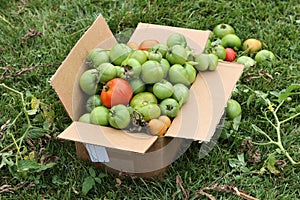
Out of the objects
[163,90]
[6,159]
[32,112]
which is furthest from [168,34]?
[6,159]

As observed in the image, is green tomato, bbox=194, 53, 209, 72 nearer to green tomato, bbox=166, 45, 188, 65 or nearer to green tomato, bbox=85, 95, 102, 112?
green tomato, bbox=166, 45, 188, 65

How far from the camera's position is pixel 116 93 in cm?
221

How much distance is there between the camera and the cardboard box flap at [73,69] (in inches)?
88.2

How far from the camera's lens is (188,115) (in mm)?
2277

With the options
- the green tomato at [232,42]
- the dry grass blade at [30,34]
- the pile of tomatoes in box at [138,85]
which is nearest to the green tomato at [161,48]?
the pile of tomatoes in box at [138,85]

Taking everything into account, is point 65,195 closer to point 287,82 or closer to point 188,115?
point 188,115

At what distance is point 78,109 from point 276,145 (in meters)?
0.93

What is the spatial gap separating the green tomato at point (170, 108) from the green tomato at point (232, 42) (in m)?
0.89

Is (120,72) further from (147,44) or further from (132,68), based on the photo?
(147,44)

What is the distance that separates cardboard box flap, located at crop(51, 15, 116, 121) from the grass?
0.28 metres

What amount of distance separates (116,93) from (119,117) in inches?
4.7

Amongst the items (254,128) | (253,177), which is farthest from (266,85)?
(253,177)

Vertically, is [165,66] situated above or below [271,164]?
above

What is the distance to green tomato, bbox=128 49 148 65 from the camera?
2.33 metres
